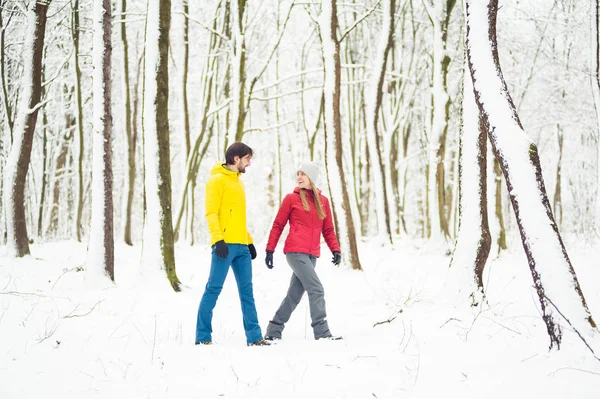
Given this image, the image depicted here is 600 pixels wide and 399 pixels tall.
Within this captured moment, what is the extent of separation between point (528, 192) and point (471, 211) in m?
2.03

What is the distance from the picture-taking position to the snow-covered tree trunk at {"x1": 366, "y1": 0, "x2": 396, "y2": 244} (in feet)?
38.9

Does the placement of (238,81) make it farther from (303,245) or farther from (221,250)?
(221,250)

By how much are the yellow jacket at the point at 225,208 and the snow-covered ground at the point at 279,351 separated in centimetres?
100

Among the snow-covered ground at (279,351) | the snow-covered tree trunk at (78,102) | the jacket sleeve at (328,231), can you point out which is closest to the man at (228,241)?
the snow-covered ground at (279,351)

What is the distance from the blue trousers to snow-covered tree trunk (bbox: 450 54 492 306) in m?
2.39

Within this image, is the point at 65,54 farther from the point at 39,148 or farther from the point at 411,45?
the point at 411,45

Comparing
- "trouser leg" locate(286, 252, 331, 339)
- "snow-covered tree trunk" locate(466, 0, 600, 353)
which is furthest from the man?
"snow-covered tree trunk" locate(466, 0, 600, 353)

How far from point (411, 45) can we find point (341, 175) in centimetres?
1138

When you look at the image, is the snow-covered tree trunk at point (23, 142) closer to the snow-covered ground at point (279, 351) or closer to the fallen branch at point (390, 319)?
the snow-covered ground at point (279, 351)

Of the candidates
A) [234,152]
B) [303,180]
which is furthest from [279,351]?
[234,152]

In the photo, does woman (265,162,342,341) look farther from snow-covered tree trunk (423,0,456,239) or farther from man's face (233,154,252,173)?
snow-covered tree trunk (423,0,456,239)

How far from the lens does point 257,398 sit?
116 inches

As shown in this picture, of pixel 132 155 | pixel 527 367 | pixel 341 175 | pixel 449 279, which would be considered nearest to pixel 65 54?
pixel 132 155

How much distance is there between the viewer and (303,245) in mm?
4566
